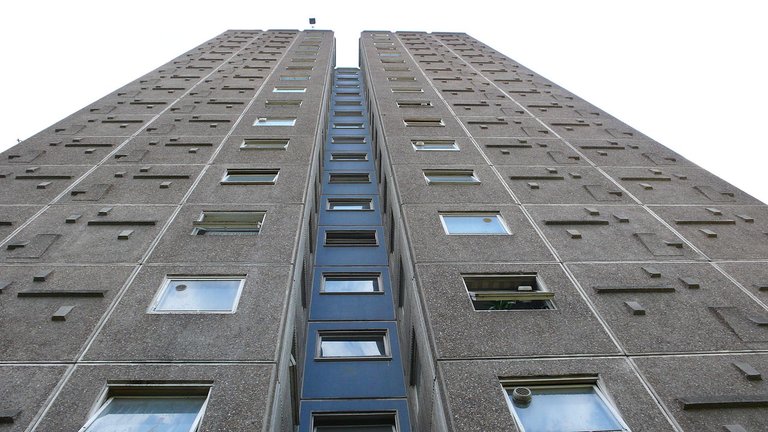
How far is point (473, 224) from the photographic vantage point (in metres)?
10.8

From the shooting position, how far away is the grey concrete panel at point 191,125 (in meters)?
15.6

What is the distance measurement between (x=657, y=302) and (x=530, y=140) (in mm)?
8357

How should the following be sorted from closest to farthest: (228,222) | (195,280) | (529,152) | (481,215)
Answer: (195,280)
(228,222)
(481,215)
(529,152)

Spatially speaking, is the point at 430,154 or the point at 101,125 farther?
the point at 101,125

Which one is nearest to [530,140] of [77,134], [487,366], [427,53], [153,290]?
[487,366]

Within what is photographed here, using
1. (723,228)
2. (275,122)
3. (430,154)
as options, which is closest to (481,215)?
(430,154)

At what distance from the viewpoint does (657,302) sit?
8.34m

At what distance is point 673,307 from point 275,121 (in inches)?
527

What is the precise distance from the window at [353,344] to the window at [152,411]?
4961mm

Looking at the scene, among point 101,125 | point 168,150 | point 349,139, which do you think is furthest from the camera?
point 349,139

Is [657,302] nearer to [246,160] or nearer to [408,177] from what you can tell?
[408,177]

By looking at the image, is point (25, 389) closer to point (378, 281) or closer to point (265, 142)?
point (378, 281)

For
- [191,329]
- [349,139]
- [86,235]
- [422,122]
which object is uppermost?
[349,139]

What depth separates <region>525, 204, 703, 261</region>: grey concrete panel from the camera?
31.7ft
